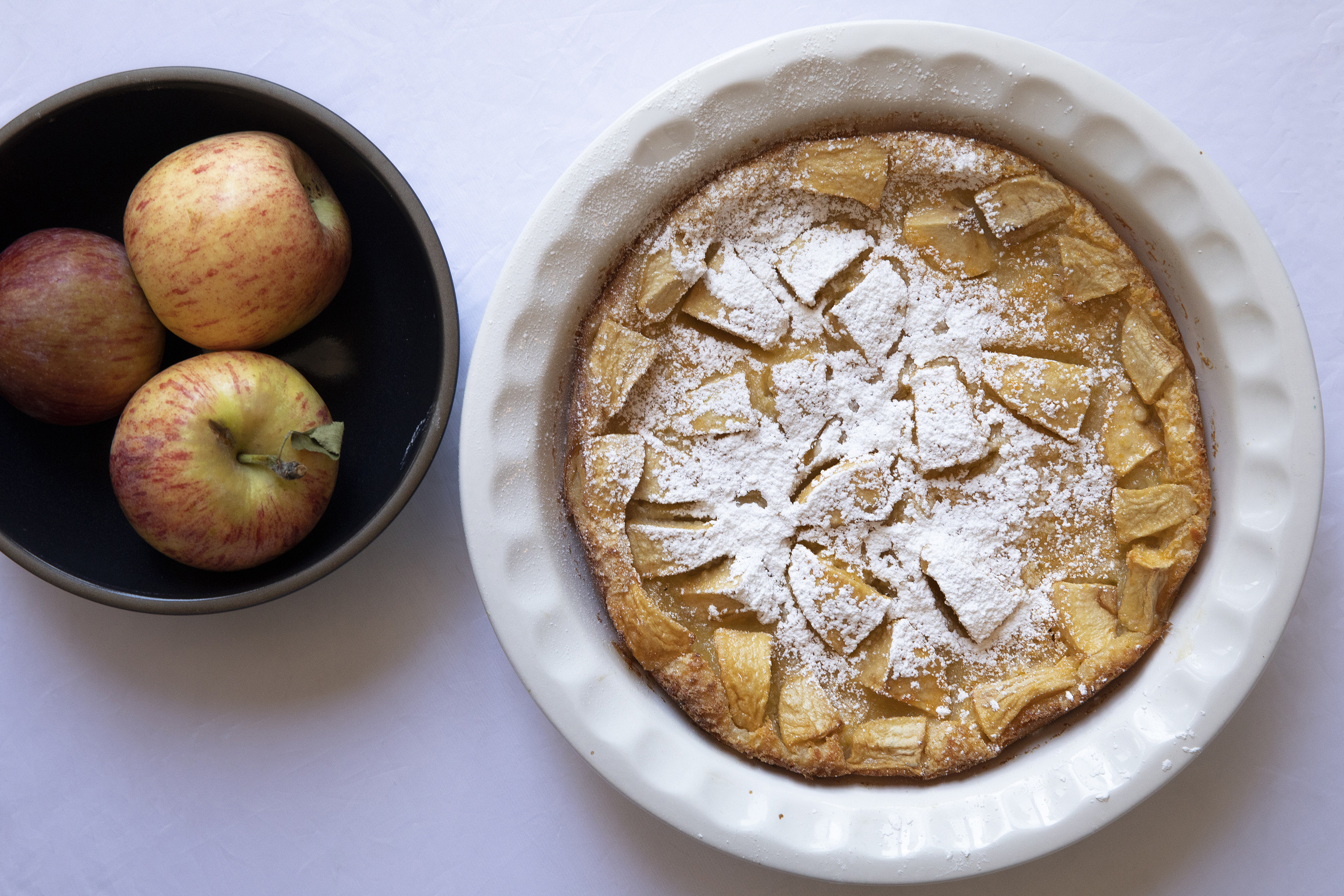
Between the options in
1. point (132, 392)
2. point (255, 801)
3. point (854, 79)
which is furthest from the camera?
point (255, 801)

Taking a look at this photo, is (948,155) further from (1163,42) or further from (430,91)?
(430,91)

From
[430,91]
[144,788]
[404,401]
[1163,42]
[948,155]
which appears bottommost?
[144,788]

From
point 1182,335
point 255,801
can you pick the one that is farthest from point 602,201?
point 255,801

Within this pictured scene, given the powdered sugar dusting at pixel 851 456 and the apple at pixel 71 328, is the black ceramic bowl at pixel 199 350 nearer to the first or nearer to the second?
the apple at pixel 71 328

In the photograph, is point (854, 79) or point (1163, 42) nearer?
point (854, 79)

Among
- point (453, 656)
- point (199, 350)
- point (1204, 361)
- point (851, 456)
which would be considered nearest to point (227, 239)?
point (199, 350)

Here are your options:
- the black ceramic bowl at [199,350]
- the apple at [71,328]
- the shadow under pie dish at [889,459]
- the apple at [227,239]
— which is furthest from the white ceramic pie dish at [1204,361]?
the apple at [71,328]

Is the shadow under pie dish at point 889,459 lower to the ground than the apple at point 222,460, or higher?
higher
